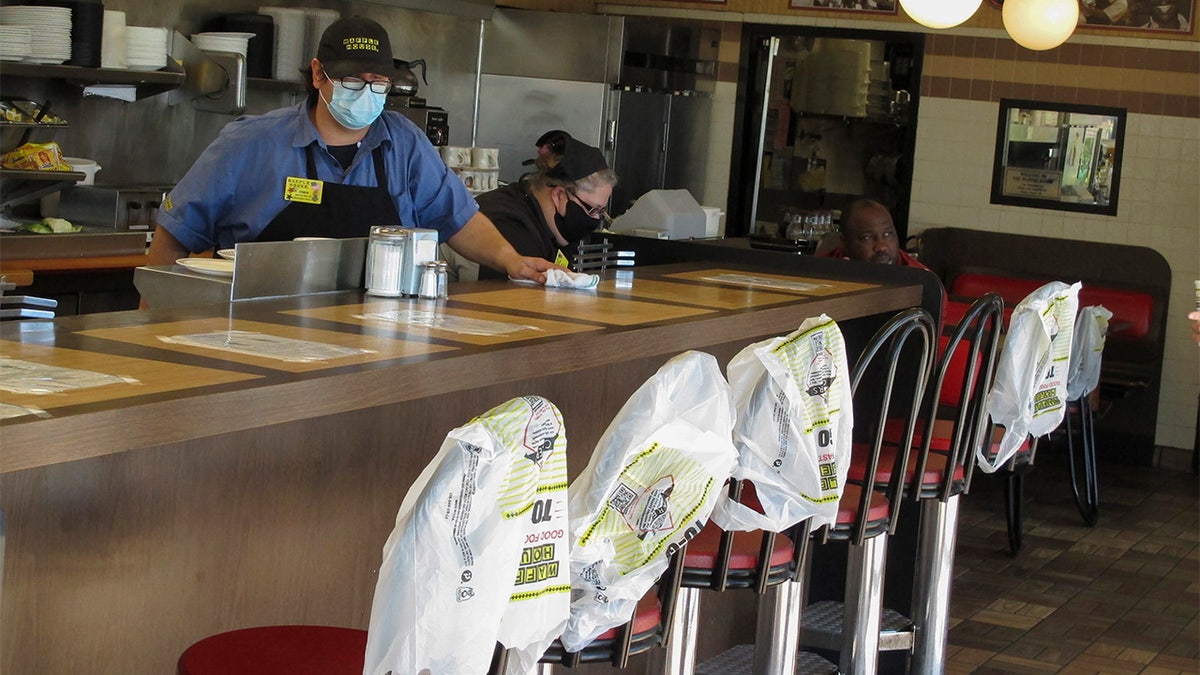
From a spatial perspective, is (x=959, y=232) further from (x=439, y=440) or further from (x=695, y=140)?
(x=439, y=440)

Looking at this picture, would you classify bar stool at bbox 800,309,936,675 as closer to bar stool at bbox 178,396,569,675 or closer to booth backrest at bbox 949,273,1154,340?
bar stool at bbox 178,396,569,675

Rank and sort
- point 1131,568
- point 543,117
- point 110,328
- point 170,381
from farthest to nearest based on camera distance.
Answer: point 543,117 < point 1131,568 < point 110,328 < point 170,381

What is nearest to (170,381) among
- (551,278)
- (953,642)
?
(551,278)

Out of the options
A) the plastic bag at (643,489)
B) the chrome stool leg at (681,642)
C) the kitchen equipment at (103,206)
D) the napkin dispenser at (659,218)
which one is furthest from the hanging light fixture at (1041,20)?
the plastic bag at (643,489)

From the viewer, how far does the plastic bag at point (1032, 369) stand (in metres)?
3.70

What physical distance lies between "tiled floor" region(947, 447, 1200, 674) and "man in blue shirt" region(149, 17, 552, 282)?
2.23m

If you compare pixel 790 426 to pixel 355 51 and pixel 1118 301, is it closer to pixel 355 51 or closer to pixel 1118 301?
pixel 355 51

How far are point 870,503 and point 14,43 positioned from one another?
407 centimetres

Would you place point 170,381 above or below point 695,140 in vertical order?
below

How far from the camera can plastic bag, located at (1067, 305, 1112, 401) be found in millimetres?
6328

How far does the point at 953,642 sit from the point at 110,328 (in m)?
3.21

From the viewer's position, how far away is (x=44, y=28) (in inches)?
227

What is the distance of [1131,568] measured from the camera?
601cm

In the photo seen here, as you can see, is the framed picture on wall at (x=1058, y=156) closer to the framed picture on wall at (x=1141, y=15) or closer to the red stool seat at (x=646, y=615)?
the framed picture on wall at (x=1141, y=15)
